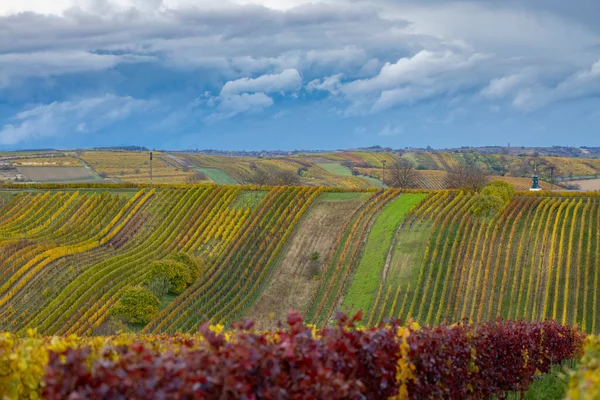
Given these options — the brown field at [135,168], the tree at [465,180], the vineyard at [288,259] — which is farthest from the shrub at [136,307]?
the brown field at [135,168]

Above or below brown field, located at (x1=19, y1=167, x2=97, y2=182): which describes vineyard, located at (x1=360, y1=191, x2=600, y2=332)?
below

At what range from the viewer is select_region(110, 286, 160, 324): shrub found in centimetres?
3444

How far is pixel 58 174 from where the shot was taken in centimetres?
9912

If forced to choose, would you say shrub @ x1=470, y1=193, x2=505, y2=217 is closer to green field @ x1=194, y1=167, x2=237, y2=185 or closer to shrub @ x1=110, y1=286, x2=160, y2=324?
shrub @ x1=110, y1=286, x2=160, y2=324

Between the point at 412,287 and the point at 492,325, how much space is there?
24172 millimetres

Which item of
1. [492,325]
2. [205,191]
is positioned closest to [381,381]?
[492,325]

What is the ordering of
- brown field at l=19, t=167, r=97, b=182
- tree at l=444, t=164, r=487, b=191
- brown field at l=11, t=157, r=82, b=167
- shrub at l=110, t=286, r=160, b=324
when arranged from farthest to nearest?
brown field at l=11, t=157, r=82, b=167
brown field at l=19, t=167, r=97, b=182
tree at l=444, t=164, r=487, b=191
shrub at l=110, t=286, r=160, b=324

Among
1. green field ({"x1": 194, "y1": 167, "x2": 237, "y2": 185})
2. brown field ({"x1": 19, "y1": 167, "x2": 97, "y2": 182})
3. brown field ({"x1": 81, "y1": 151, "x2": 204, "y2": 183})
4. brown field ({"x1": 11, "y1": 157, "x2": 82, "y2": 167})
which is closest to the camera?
brown field ({"x1": 19, "y1": 167, "x2": 97, "y2": 182})

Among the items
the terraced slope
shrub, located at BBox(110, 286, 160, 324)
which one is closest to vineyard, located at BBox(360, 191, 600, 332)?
the terraced slope

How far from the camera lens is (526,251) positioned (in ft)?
131

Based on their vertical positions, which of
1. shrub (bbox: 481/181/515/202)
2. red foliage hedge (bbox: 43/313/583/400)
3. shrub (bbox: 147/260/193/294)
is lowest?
shrub (bbox: 147/260/193/294)

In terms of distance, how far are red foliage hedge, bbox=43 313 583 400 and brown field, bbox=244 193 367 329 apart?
24069 millimetres

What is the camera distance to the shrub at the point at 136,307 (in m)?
34.4

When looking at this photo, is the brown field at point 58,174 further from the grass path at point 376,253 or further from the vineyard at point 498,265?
the vineyard at point 498,265
